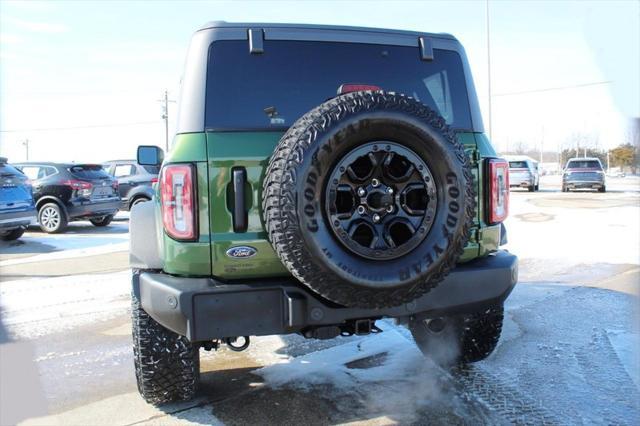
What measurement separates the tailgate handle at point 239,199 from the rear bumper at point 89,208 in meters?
10.8

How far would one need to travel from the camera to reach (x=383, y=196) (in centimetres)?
249

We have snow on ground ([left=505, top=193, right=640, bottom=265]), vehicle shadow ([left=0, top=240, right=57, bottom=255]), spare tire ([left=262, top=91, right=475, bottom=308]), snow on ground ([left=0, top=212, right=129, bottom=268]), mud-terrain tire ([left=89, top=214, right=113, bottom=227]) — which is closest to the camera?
spare tire ([left=262, top=91, right=475, bottom=308])

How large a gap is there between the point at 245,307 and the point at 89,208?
10938 mm

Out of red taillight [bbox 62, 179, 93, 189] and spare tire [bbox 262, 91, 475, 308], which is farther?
red taillight [bbox 62, 179, 93, 189]

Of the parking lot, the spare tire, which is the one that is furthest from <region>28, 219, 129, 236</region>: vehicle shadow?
the spare tire

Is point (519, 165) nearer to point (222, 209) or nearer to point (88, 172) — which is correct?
point (88, 172)

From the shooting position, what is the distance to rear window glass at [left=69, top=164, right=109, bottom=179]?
12430 mm

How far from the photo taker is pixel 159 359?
3.01 m

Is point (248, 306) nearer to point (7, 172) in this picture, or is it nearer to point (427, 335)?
point (427, 335)

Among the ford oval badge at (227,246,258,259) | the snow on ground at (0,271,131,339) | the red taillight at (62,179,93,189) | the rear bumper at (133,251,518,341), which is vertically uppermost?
the red taillight at (62,179,93,189)

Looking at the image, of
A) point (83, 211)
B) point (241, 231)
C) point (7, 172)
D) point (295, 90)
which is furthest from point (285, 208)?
point (83, 211)

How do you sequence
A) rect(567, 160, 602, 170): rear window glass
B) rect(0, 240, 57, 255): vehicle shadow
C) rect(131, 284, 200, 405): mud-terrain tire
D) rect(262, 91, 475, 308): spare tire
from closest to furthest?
rect(262, 91, 475, 308): spare tire < rect(131, 284, 200, 405): mud-terrain tire < rect(0, 240, 57, 255): vehicle shadow < rect(567, 160, 602, 170): rear window glass

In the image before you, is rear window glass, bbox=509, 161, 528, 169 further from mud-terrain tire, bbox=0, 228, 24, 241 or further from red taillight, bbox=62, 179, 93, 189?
mud-terrain tire, bbox=0, 228, 24, 241

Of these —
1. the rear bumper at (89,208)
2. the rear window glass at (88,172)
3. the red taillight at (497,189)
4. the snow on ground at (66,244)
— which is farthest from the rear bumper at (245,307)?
the rear window glass at (88,172)
